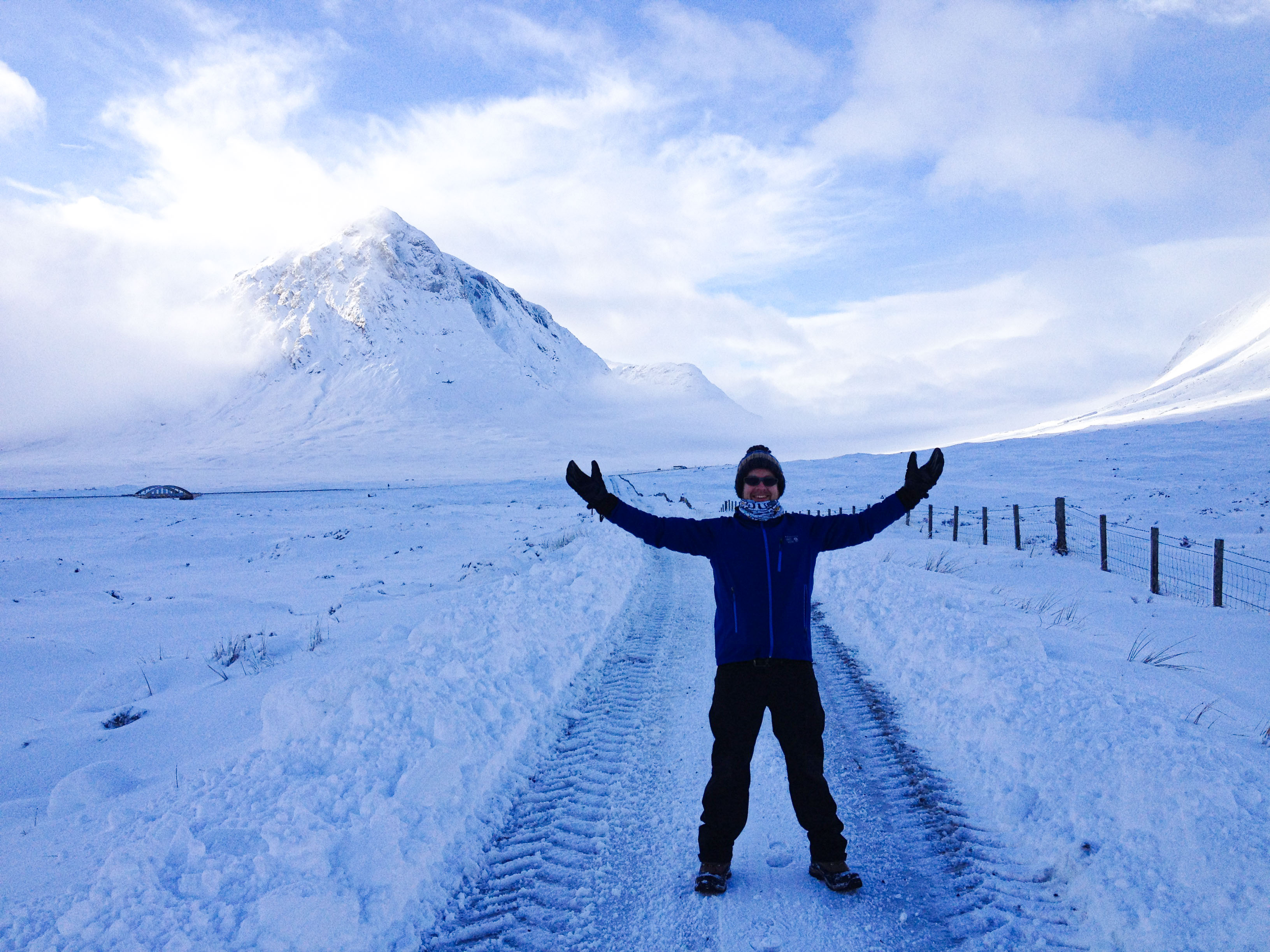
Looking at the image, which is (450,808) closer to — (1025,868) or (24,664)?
(1025,868)

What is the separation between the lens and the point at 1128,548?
58.8 ft

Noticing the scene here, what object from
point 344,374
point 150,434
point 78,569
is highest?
point 344,374

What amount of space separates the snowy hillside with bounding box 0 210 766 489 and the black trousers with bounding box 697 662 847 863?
71333mm

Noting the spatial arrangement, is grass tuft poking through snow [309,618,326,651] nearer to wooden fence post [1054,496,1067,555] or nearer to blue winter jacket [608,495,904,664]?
→ blue winter jacket [608,495,904,664]

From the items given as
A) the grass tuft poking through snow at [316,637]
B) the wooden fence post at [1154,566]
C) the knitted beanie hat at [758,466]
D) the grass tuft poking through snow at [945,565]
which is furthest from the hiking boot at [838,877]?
the wooden fence post at [1154,566]

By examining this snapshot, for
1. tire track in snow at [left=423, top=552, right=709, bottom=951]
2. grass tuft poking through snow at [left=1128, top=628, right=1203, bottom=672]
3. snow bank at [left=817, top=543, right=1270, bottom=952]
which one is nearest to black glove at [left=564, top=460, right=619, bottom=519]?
tire track in snow at [left=423, top=552, right=709, bottom=951]

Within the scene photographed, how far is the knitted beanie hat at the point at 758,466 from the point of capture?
3400mm

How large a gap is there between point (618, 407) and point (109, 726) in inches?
7525

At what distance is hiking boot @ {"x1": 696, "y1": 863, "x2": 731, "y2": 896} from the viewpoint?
314 centimetres

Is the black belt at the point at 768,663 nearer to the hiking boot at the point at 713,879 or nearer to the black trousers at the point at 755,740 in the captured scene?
the black trousers at the point at 755,740

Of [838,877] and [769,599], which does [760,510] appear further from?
[838,877]

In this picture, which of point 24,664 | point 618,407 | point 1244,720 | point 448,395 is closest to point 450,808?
point 1244,720

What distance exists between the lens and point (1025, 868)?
3.26 m

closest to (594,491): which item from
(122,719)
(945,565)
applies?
(122,719)
